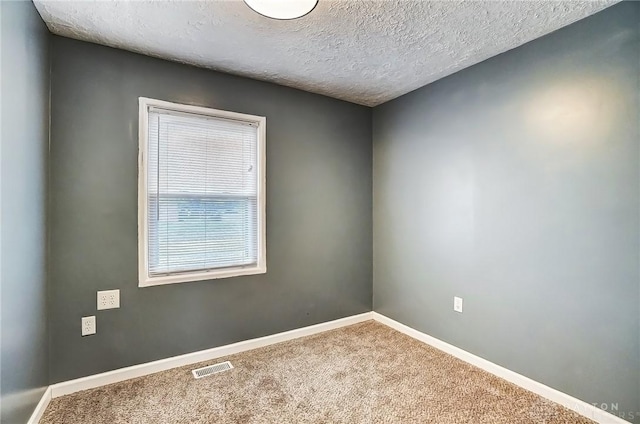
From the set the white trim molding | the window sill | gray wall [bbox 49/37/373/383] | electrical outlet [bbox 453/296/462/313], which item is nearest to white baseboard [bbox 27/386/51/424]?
the white trim molding

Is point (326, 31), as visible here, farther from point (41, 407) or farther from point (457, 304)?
point (41, 407)

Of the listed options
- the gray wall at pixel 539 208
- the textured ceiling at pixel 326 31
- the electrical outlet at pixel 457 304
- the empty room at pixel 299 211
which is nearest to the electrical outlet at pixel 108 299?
the empty room at pixel 299 211

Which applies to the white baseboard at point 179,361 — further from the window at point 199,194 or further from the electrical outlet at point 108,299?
the window at point 199,194

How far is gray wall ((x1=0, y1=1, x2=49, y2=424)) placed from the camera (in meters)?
1.39

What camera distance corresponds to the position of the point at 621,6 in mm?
1715

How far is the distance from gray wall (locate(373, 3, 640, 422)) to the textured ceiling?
255mm

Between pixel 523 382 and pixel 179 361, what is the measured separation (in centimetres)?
248

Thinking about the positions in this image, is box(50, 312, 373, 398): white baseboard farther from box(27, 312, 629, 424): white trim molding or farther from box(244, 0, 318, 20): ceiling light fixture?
box(244, 0, 318, 20): ceiling light fixture

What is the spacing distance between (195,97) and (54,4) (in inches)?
36.2

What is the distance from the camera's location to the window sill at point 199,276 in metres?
2.30

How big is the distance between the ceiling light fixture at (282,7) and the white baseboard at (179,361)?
2413mm

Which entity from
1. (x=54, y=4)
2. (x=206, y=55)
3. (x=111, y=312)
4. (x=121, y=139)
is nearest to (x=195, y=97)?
(x=206, y=55)

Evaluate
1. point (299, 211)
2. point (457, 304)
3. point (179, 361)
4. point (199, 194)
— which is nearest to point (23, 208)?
point (199, 194)

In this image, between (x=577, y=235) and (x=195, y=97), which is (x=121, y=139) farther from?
(x=577, y=235)
